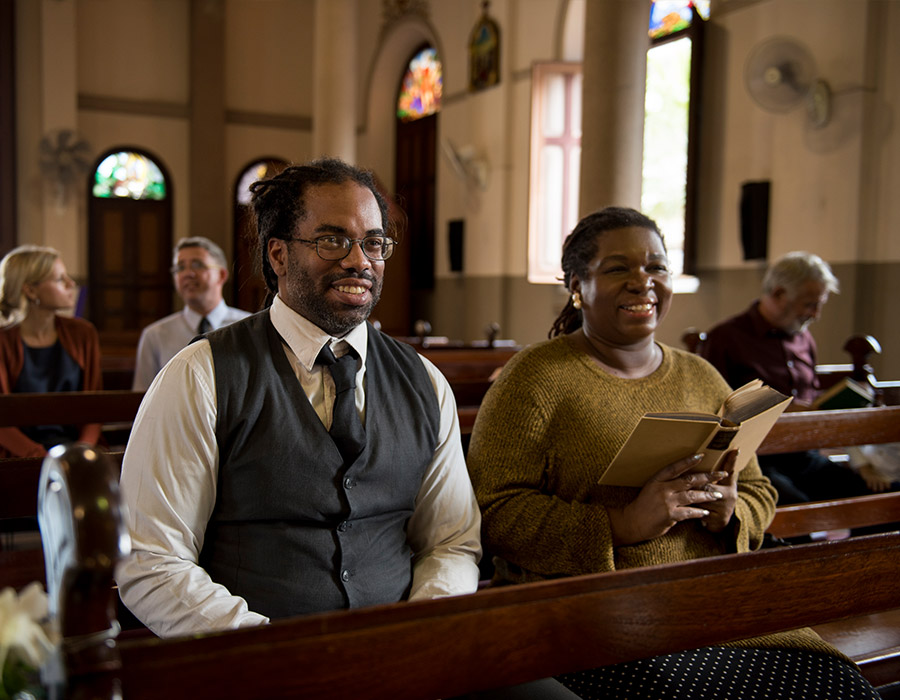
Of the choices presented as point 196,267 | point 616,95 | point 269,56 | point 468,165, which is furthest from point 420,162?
point 196,267

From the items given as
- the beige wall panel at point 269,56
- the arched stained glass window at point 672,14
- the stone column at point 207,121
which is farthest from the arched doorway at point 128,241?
the arched stained glass window at point 672,14

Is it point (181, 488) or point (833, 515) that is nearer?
point (181, 488)

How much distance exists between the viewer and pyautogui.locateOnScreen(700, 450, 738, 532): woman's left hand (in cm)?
190

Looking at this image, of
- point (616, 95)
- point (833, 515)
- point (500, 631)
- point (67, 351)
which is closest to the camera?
point (500, 631)

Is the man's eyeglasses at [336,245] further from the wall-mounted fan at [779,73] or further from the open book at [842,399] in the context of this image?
the wall-mounted fan at [779,73]

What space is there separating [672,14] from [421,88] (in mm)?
4873

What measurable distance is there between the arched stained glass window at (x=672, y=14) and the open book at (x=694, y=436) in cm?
649

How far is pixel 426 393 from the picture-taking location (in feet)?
5.94

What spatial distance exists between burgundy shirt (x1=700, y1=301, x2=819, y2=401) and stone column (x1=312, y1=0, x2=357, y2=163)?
18.7ft

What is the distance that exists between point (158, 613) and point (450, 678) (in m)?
0.71

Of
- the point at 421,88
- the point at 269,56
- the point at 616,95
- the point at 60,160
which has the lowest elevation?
the point at 616,95

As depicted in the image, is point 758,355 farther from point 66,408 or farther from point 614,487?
Result: point 66,408

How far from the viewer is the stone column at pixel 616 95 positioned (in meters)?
4.91

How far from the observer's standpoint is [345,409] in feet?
5.38
